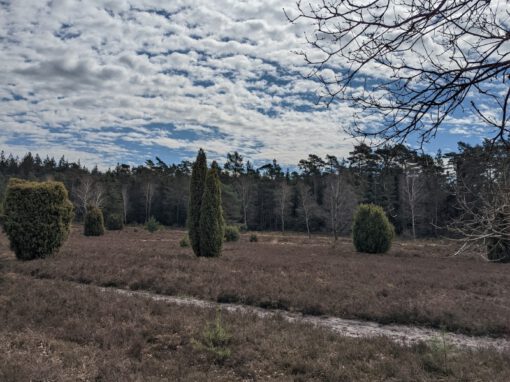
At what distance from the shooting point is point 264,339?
671 centimetres

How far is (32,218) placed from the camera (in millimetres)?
15578

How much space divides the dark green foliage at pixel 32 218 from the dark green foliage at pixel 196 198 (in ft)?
18.3

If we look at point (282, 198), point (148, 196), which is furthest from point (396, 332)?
point (148, 196)

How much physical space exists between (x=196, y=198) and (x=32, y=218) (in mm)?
6901

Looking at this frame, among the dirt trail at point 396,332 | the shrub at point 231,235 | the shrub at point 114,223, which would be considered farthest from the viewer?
the shrub at point 114,223

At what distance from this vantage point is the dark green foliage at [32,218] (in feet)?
50.6

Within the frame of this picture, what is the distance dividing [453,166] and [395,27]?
2851mm

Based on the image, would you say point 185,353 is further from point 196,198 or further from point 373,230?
point 373,230

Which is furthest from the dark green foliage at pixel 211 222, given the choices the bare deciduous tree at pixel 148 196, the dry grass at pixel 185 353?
the bare deciduous tree at pixel 148 196

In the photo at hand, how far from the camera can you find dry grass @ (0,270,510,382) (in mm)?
5227

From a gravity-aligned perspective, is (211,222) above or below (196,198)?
below

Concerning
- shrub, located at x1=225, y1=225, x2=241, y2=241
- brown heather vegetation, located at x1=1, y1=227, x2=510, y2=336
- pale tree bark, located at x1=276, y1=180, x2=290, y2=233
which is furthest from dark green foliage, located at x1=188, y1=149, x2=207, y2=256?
pale tree bark, located at x1=276, y1=180, x2=290, y2=233

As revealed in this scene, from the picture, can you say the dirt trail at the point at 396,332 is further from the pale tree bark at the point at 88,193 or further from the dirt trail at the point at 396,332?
the pale tree bark at the point at 88,193

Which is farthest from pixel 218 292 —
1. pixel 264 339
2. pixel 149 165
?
pixel 149 165
